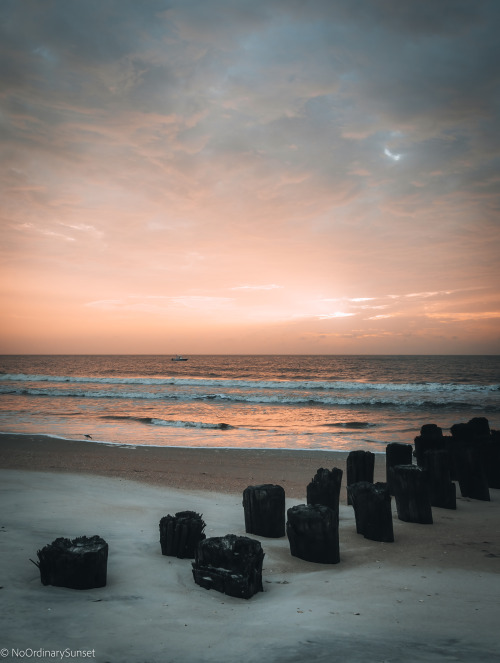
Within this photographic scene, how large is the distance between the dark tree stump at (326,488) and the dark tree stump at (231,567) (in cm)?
223

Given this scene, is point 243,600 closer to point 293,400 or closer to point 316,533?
point 316,533

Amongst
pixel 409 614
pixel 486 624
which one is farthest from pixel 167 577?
pixel 486 624

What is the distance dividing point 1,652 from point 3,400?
83.6ft

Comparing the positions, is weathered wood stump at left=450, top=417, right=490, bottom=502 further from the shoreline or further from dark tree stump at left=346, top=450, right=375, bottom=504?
the shoreline

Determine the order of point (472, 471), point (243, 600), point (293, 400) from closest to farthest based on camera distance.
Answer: point (243, 600), point (472, 471), point (293, 400)

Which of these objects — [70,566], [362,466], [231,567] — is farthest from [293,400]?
[70,566]

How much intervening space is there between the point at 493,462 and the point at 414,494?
3188 millimetres

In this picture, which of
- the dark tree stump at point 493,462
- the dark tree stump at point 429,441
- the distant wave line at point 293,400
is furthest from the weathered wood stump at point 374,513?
the distant wave line at point 293,400

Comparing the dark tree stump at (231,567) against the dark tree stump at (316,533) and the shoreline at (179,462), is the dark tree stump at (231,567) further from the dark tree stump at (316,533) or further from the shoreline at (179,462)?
the shoreline at (179,462)

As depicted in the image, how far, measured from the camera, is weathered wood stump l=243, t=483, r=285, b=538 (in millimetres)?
4867

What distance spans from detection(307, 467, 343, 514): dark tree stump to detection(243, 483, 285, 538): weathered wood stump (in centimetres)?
70

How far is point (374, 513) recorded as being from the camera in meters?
4.80

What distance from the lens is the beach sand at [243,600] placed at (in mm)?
2365

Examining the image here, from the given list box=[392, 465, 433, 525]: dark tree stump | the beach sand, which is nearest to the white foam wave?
the beach sand
